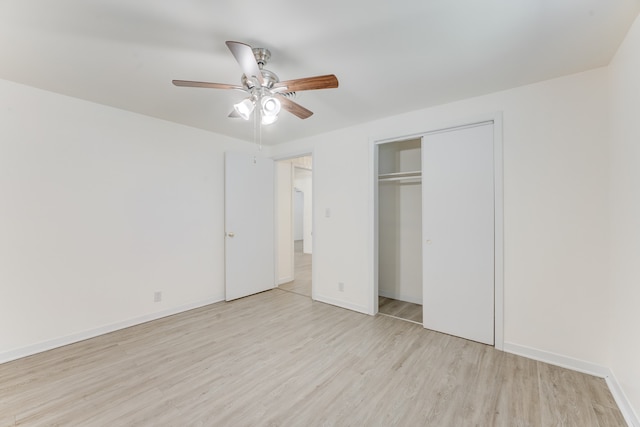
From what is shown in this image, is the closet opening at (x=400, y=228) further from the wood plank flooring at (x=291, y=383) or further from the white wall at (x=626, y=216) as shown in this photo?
the white wall at (x=626, y=216)

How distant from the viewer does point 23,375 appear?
2.07 meters

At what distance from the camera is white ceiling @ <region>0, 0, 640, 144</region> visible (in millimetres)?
1466

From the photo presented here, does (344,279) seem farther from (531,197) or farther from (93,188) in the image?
(93,188)

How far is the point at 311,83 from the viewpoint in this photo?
1.71m

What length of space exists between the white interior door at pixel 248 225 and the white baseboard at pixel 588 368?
3.23 m

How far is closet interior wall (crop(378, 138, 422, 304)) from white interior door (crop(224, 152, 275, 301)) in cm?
182

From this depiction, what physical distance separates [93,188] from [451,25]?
349cm

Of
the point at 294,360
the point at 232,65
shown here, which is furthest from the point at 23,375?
the point at 232,65

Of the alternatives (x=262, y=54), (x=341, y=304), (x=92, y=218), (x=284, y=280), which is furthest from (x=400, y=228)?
(x=92, y=218)

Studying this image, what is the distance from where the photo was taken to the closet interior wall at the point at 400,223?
374 centimetres

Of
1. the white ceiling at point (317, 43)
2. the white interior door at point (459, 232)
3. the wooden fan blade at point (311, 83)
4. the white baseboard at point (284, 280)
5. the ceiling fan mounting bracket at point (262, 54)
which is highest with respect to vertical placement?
the white ceiling at point (317, 43)

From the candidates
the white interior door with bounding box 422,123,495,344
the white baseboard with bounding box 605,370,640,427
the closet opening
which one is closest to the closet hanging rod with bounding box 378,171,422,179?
the closet opening

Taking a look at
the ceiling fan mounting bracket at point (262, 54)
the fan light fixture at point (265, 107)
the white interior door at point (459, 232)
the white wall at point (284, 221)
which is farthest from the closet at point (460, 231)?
the white wall at point (284, 221)

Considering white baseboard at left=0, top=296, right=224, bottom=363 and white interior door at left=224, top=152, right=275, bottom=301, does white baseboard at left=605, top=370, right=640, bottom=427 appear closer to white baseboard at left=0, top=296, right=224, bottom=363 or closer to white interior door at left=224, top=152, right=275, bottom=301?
white interior door at left=224, top=152, right=275, bottom=301
